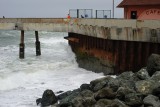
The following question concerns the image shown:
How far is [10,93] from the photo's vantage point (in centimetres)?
1487

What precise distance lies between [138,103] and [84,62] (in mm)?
11303

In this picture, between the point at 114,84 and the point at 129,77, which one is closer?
the point at 114,84

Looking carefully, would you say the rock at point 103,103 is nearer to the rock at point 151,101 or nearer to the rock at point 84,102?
the rock at point 84,102

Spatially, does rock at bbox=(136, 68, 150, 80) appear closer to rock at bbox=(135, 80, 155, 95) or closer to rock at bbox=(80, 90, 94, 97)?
rock at bbox=(135, 80, 155, 95)

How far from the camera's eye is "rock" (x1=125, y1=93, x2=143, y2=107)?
9977 millimetres

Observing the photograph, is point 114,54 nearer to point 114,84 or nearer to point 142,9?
point 114,84

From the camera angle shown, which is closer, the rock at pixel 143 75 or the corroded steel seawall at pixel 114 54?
the rock at pixel 143 75

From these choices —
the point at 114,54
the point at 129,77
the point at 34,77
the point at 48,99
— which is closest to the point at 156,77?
the point at 129,77

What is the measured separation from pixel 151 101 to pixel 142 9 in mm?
15059

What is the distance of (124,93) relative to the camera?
10602 mm

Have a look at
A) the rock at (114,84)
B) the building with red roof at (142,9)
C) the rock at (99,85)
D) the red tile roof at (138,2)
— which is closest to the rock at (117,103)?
the rock at (114,84)

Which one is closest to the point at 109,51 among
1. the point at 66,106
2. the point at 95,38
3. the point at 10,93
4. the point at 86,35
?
the point at 95,38

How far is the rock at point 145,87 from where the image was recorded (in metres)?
10.9

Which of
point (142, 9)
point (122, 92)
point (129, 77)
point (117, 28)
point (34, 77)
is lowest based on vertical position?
point (34, 77)
